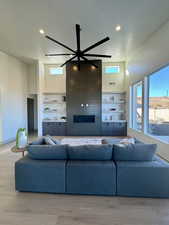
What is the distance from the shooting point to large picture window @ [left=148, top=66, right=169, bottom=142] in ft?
15.6

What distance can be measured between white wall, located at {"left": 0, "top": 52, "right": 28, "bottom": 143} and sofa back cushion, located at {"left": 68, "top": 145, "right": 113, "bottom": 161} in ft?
16.6

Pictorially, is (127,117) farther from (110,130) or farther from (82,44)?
(82,44)

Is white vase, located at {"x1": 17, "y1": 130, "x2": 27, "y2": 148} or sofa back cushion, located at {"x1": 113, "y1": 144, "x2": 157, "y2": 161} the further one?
white vase, located at {"x1": 17, "y1": 130, "x2": 27, "y2": 148}

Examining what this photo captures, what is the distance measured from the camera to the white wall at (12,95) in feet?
21.8

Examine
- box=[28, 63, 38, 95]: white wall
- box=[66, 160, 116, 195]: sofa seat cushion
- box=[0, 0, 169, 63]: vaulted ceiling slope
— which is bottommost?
box=[66, 160, 116, 195]: sofa seat cushion

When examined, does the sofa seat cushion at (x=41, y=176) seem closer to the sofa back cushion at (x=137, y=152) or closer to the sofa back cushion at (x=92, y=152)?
the sofa back cushion at (x=92, y=152)

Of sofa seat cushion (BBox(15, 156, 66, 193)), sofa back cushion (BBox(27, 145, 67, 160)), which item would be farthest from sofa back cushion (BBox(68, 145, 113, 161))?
sofa seat cushion (BBox(15, 156, 66, 193))

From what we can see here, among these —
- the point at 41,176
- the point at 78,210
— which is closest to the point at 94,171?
the point at 78,210

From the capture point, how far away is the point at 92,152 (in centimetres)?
271

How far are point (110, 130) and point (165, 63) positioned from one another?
4.56 metres

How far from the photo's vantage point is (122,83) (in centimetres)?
836

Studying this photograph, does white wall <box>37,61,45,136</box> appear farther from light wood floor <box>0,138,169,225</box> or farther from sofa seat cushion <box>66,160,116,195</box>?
sofa seat cushion <box>66,160,116,195</box>

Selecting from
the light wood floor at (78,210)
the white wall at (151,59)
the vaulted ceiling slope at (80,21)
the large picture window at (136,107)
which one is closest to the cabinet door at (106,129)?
the white wall at (151,59)

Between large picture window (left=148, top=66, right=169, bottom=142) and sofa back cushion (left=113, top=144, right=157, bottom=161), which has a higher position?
large picture window (left=148, top=66, right=169, bottom=142)
